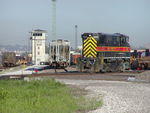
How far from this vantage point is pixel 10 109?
8.29m

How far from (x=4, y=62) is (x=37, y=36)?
955 inches

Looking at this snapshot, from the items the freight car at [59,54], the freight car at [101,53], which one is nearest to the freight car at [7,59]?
the freight car at [59,54]

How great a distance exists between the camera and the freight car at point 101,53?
87.8 feet

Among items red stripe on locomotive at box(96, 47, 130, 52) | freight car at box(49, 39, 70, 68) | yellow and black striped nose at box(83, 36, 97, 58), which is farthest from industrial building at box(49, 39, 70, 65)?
yellow and black striped nose at box(83, 36, 97, 58)

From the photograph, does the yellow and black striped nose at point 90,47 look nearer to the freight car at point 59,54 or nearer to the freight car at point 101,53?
the freight car at point 101,53

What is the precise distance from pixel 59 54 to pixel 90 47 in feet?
36.7

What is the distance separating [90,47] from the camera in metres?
27.4

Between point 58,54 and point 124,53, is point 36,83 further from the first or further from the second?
point 58,54

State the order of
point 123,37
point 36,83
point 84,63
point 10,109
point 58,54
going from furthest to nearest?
point 58,54 → point 123,37 → point 84,63 → point 36,83 → point 10,109

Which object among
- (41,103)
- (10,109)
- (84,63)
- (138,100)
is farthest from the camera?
(84,63)

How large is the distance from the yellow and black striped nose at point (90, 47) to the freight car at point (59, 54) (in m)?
9.90

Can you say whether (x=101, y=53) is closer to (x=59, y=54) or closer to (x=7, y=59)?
(x=59, y=54)

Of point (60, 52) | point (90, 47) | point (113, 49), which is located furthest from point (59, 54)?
point (90, 47)

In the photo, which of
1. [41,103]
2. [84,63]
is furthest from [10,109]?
[84,63]
